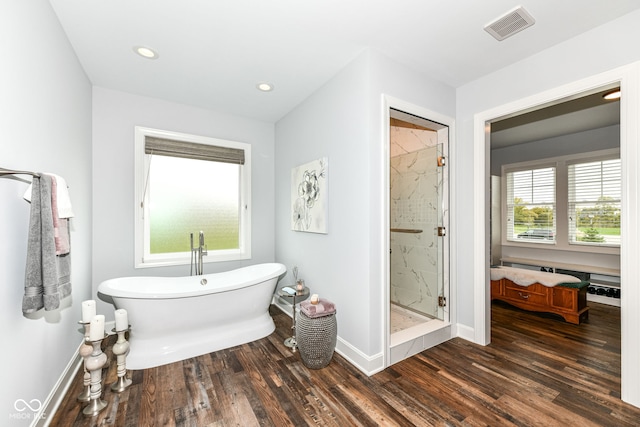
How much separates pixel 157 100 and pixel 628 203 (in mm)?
4299

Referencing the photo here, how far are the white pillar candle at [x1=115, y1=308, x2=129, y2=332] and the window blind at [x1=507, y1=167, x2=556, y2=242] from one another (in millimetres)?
5998

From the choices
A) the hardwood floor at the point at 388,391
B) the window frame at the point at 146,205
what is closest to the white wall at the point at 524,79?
the hardwood floor at the point at 388,391

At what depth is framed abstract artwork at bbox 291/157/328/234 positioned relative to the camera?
2.75 m

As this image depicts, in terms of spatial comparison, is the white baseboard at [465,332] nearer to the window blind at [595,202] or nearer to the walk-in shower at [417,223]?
the walk-in shower at [417,223]

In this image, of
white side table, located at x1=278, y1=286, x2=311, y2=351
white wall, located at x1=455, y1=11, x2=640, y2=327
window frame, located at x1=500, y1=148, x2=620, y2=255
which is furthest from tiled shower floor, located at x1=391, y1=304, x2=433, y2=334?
window frame, located at x1=500, y1=148, x2=620, y2=255

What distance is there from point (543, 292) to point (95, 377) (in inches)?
181

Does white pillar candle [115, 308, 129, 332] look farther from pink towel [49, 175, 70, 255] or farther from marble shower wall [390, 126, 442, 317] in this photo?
marble shower wall [390, 126, 442, 317]

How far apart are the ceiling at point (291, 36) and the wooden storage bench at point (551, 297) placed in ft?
8.86

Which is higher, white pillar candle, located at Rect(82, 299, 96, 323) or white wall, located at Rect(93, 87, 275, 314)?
white wall, located at Rect(93, 87, 275, 314)

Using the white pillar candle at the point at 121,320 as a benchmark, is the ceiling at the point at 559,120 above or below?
above

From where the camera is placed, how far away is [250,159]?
375cm

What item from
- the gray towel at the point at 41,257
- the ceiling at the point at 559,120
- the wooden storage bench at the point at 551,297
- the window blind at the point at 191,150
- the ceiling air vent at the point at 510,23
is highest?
the ceiling air vent at the point at 510,23

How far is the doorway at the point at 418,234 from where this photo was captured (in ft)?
8.72

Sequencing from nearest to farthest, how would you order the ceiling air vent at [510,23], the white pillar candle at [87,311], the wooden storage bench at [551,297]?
the ceiling air vent at [510,23]
the white pillar candle at [87,311]
the wooden storage bench at [551,297]
